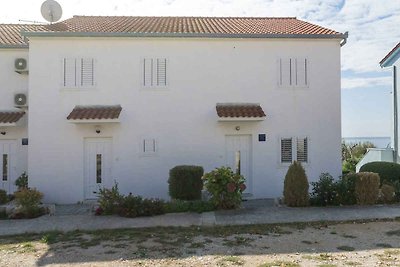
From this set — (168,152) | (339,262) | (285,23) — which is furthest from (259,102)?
(339,262)

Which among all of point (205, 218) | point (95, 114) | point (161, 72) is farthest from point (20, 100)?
point (205, 218)

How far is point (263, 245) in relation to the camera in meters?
7.68

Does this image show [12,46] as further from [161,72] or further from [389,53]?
[389,53]

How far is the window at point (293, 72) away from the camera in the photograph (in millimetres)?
13562

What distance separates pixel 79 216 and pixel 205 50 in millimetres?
7085

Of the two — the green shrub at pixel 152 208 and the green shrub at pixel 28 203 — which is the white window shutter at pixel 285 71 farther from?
the green shrub at pixel 28 203

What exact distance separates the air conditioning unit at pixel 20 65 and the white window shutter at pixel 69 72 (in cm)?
201

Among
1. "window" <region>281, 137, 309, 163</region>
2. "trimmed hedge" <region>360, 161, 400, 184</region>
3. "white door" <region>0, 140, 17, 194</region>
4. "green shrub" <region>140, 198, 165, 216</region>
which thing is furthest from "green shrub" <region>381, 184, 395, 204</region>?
"white door" <region>0, 140, 17, 194</region>

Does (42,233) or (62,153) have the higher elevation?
(62,153)

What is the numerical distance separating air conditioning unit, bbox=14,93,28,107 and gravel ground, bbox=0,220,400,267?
6.74 meters

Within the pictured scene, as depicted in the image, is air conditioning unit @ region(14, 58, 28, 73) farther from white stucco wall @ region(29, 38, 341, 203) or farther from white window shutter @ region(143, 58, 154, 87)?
white window shutter @ region(143, 58, 154, 87)

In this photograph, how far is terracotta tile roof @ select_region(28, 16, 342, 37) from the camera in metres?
13.5

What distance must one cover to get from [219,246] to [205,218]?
2408mm

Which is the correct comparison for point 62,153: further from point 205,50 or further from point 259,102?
point 259,102
